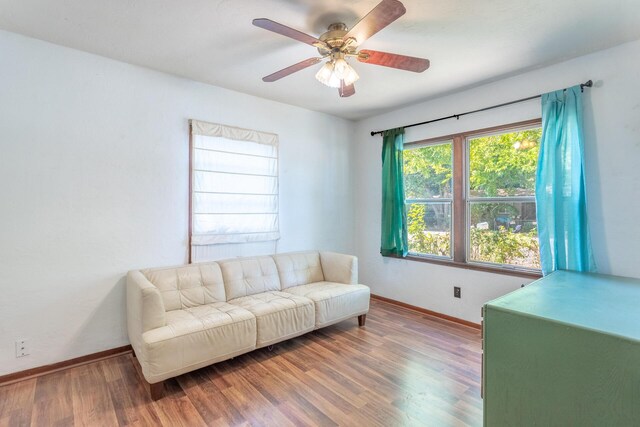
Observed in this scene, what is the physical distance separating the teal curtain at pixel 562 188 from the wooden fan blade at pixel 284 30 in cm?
214

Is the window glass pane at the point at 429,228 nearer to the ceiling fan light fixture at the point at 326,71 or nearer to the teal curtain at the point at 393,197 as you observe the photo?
the teal curtain at the point at 393,197

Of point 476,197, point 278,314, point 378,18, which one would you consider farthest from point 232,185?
point 476,197

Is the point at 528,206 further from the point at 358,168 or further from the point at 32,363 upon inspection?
the point at 32,363

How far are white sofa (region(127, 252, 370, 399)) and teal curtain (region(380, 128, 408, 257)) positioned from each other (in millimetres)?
810

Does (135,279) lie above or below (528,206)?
below

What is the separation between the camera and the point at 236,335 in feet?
7.76

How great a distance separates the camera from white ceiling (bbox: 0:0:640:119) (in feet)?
6.21

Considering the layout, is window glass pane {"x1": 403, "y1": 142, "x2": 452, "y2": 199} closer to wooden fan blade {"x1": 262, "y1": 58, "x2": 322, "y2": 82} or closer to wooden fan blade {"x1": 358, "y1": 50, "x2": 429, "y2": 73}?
wooden fan blade {"x1": 358, "y1": 50, "x2": 429, "y2": 73}

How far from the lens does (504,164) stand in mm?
3068

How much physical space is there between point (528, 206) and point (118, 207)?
3.81 metres

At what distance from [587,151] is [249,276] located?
3249mm

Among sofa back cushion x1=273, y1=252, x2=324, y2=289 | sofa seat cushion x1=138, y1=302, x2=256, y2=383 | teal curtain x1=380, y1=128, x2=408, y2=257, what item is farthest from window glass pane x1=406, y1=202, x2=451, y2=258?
sofa seat cushion x1=138, y1=302, x2=256, y2=383

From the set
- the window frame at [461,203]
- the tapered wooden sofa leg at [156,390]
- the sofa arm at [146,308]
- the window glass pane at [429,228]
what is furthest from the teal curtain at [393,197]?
the tapered wooden sofa leg at [156,390]

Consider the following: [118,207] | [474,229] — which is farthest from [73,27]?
[474,229]
